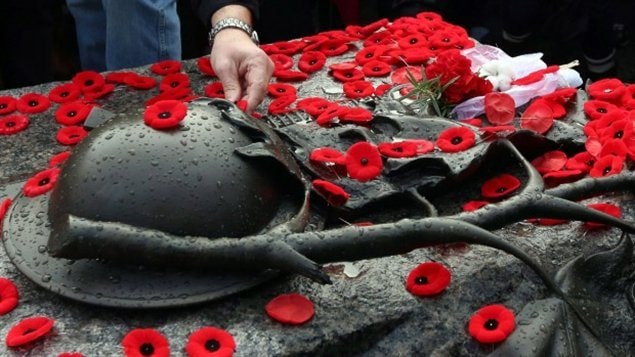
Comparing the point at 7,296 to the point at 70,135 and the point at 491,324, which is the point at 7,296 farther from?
the point at 491,324

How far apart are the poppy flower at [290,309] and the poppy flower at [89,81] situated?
1.22 meters

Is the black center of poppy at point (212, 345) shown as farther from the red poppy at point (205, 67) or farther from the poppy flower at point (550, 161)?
the red poppy at point (205, 67)

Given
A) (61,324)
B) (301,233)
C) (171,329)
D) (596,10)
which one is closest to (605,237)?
(301,233)

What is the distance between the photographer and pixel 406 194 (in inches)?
84.0

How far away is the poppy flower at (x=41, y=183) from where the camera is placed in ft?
6.84

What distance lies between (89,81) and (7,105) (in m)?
Result: 0.26

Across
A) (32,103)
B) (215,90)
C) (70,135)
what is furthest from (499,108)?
(32,103)

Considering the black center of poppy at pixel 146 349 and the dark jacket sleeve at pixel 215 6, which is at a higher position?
the black center of poppy at pixel 146 349

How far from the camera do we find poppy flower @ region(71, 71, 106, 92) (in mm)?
2764

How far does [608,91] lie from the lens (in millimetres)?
2660

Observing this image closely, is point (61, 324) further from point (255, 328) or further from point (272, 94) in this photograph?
point (272, 94)

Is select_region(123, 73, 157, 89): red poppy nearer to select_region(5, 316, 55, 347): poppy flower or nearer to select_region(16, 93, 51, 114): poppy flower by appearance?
select_region(16, 93, 51, 114): poppy flower

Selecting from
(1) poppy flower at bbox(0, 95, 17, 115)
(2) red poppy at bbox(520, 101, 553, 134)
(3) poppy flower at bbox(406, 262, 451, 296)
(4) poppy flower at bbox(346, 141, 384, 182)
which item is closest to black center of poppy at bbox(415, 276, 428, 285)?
(3) poppy flower at bbox(406, 262, 451, 296)

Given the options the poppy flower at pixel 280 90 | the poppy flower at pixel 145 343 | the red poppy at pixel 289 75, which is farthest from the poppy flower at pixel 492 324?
the red poppy at pixel 289 75
